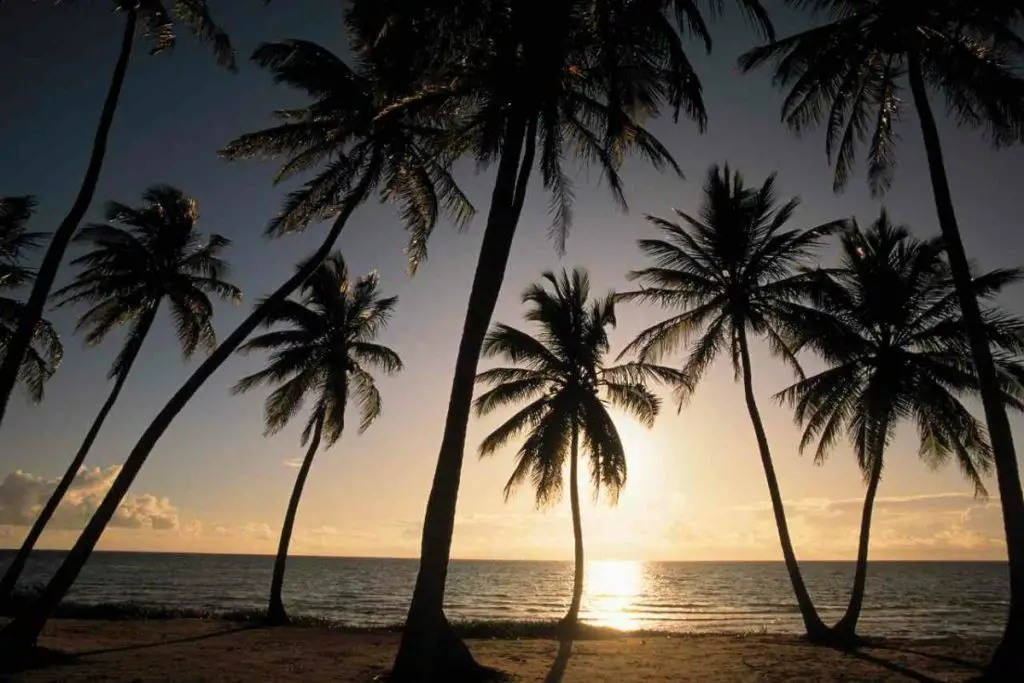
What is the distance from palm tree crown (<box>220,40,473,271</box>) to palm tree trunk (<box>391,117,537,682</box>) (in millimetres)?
3524

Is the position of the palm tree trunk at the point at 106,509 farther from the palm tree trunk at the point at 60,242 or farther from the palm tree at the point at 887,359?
the palm tree at the point at 887,359

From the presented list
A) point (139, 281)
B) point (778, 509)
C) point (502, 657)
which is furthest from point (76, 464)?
point (778, 509)

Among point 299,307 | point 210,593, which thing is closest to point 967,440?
point 299,307

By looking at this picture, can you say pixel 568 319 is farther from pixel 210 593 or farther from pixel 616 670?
pixel 210 593

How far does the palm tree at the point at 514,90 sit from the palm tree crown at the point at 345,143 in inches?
85.3

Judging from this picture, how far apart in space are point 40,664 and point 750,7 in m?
15.3

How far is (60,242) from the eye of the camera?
456 inches

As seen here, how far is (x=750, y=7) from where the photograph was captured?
1099cm

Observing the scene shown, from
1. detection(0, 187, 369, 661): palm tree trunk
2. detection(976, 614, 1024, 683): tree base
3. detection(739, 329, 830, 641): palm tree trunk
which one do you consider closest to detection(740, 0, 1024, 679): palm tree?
detection(976, 614, 1024, 683): tree base

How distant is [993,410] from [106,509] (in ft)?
48.6

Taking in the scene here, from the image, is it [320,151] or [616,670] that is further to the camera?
[320,151]

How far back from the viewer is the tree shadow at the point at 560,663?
34.1 ft

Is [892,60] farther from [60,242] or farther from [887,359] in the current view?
[60,242]

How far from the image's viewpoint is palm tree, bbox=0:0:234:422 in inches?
446
